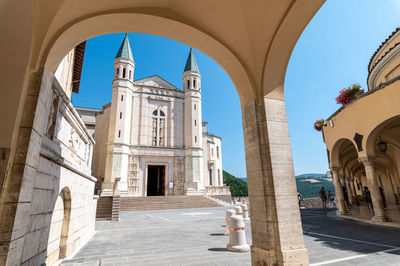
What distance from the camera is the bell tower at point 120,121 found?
74.0 ft

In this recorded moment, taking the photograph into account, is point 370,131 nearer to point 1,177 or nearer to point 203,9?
point 203,9

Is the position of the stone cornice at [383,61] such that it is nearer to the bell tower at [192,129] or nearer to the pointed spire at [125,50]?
the bell tower at [192,129]

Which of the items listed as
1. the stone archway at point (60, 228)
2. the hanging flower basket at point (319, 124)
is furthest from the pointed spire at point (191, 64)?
the stone archway at point (60, 228)

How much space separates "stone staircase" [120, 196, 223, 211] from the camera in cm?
1916

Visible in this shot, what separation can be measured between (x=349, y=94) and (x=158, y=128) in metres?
20.0

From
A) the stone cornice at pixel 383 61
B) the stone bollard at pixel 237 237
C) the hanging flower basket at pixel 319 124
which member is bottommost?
the stone bollard at pixel 237 237

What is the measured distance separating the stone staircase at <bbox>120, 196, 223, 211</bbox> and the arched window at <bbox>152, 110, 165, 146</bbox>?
7351 millimetres

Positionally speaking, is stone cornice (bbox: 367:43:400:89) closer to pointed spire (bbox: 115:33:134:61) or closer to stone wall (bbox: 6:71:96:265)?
stone wall (bbox: 6:71:96:265)

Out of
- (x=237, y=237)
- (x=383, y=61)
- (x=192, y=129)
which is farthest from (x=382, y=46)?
(x=192, y=129)

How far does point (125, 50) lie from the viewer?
1023 inches

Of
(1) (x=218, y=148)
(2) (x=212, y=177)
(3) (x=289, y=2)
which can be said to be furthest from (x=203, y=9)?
(1) (x=218, y=148)

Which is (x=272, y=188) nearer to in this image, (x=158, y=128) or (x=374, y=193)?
(x=374, y=193)

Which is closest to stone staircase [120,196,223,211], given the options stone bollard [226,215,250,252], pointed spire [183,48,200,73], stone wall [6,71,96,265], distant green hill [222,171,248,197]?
stone wall [6,71,96,265]

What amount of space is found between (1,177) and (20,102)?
3.23ft
